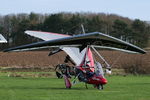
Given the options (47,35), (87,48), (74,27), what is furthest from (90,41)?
(74,27)

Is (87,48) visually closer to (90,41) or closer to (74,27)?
(90,41)

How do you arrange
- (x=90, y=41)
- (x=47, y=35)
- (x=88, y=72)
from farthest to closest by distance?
(x=47, y=35), (x=90, y=41), (x=88, y=72)

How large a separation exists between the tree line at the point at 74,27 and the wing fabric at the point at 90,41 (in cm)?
6570

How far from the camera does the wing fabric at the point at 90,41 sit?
64.9 ft

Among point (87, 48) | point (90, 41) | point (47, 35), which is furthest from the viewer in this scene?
point (47, 35)

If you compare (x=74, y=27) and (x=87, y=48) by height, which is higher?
(x=74, y=27)

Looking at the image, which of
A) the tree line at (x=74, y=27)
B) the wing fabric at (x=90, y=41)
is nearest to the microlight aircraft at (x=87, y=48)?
the wing fabric at (x=90, y=41)

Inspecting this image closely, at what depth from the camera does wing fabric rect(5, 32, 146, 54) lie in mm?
19794

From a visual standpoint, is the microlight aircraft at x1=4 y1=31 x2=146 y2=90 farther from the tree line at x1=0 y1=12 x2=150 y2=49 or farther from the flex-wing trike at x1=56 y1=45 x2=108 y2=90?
the tree line at x1=0 y1=12 x2=150 y2=49

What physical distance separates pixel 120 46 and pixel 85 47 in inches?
63.4

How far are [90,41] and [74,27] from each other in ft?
239

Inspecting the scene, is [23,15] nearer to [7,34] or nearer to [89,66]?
[7,34]

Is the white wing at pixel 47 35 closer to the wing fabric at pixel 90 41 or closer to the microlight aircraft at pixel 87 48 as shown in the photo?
the microlight aircraft at pixel 87 48

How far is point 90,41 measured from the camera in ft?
68.9
